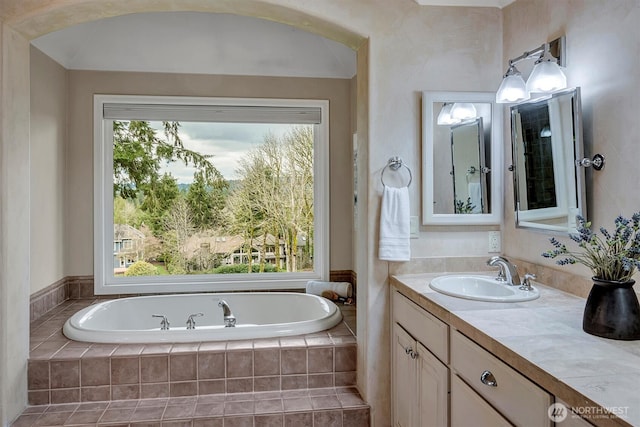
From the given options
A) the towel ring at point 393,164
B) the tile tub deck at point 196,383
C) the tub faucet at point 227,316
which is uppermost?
the towel ring at point 393,164

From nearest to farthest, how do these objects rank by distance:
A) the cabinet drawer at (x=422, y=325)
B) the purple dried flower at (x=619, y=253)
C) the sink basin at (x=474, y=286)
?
the purple dried flower at (x=619, y=253) < the cabinet drawer at (x=422, y=325) < the sink basin at (x=474, y=286)

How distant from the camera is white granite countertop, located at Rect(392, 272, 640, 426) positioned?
0.98 metres

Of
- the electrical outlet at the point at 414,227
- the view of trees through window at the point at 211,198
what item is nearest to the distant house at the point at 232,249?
the view of trees through window at the point at 211,198

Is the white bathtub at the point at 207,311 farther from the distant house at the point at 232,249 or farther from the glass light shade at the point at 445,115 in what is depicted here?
the glass light shade at the point at 445,115

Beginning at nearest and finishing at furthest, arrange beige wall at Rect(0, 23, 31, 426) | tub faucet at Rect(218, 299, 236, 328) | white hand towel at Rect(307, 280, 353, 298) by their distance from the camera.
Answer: beige wall at Rect(0, 23, 31, 426) → tub faucet at Rect(218, 299, 236, 328) → white hand towel at Rect(307, 280, 353, 298)

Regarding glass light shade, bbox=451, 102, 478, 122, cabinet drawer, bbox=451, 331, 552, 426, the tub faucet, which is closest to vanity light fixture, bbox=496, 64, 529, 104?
glass light shade, bbox=451, 102, 478, 122

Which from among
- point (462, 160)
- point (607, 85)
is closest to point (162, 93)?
point (462, 160)

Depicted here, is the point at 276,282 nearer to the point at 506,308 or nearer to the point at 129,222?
the point at 129,222

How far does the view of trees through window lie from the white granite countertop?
7.51ft

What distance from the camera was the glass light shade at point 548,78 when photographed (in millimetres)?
1880

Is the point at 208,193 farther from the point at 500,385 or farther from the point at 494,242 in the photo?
the point at 500,385

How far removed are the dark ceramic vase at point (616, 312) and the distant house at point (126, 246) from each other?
350 cm

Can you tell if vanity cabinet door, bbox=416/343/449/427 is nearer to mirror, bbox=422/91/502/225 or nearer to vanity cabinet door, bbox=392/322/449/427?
vanity cabinet door, bbox=392/322/449/427

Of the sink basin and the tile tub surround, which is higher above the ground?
the sink basin
